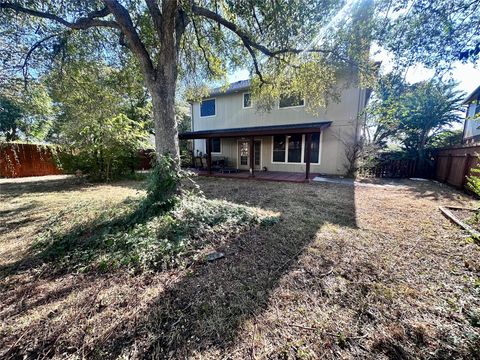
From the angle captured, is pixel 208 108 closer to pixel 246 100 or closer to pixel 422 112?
pixel 246 100

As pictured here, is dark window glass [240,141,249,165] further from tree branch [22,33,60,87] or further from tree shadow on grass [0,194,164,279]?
tree shadow on grass [0,194,164,279]

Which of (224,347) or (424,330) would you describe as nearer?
(224,347)

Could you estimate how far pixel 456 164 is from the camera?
24.6 ft

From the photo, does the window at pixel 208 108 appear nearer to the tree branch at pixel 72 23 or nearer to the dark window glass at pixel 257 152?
the dark window glass at pixel 257 152

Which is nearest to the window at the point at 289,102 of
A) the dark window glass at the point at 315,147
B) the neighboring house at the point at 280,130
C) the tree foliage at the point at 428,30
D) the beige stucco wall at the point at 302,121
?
the neighboring house at the point at 280,130

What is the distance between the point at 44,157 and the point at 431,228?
16949 millimetres

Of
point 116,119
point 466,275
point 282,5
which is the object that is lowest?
point 466,275

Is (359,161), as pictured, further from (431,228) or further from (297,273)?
(297,273)

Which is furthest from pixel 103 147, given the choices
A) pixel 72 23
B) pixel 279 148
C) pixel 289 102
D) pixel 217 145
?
pixel 289 102

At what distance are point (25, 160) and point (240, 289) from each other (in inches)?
595

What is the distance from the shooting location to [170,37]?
12.7ft

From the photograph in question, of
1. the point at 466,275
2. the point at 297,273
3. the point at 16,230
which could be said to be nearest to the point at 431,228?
the point at 466,275

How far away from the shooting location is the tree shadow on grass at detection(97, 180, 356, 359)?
1.51m

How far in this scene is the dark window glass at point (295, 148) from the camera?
416 inches
